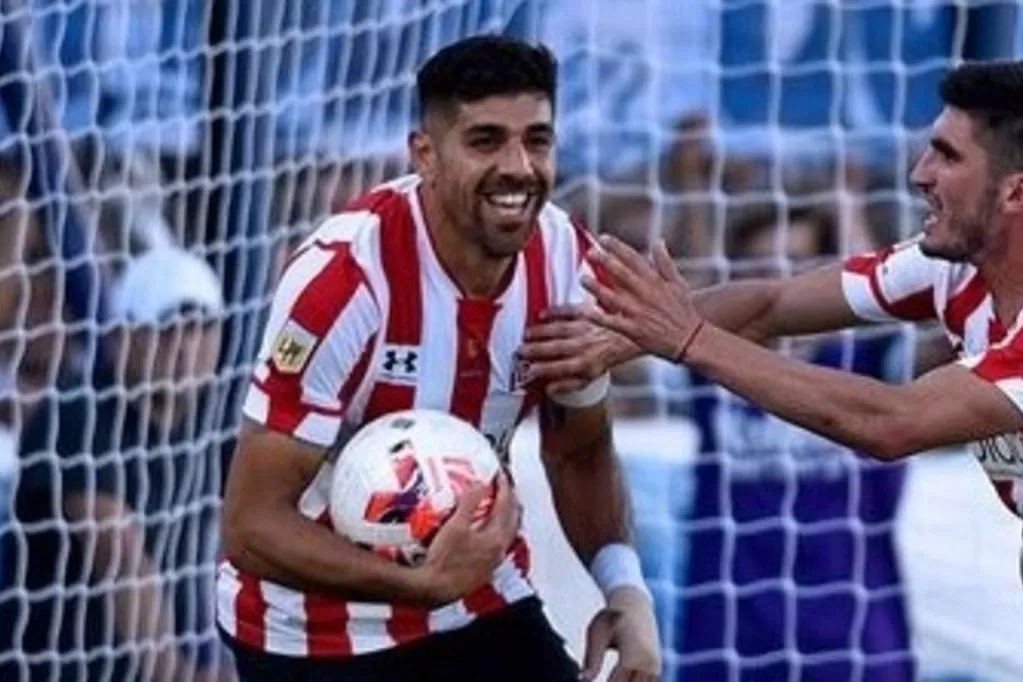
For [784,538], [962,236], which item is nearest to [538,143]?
[962,236]

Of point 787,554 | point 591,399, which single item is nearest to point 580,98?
point 787,554

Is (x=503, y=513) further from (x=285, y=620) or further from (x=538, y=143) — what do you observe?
(x=538, y=143)

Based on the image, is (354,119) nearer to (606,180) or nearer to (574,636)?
(606,180)

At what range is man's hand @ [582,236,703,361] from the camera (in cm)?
518

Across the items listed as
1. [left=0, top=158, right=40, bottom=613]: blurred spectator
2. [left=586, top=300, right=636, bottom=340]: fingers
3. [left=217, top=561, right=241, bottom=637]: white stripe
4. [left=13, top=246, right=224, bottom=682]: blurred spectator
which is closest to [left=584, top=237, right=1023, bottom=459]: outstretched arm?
[left=586, top=300, right=636, bottom=340]: fingers

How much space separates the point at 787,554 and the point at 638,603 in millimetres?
1765

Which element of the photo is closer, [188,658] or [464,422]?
[464,422]

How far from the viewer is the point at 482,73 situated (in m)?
5.43

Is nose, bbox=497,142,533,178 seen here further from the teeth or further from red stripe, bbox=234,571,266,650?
red stripe, bbox=234,571,266,650

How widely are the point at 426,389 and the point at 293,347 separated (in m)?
0.21

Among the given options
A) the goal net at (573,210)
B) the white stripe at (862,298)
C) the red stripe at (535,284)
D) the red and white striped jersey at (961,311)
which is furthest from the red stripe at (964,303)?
the goal net at (573,210)

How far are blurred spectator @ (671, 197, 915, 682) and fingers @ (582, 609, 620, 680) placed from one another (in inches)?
66.3

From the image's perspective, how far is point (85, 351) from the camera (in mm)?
7094

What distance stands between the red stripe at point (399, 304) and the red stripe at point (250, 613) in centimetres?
30
